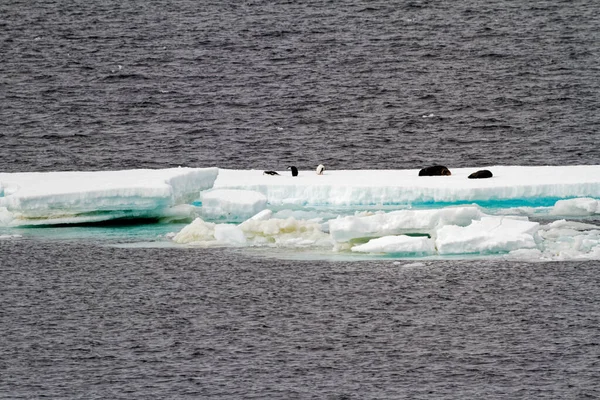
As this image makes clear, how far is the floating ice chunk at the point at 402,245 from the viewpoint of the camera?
14.2 m

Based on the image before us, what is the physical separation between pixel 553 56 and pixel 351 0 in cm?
1360

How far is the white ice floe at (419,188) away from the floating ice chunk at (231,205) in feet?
3.99

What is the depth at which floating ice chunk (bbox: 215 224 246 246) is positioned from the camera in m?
15.2

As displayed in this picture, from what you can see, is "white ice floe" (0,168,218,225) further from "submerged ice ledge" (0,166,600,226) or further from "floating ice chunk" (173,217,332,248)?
"floating ice chunk" (173,217,332,248)

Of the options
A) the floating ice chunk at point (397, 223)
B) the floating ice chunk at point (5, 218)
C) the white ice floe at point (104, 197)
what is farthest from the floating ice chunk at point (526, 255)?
the floating ice chunk at point (5, 218)

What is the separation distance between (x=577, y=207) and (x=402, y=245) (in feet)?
12.9

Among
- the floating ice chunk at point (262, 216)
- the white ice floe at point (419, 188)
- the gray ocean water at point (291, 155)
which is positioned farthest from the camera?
the white ice floe at point (419, 188)

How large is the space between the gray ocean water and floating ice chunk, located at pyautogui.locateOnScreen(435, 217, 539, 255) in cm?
25

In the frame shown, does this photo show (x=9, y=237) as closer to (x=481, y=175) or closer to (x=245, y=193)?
(x=245, y=193)

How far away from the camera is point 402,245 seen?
14227 mm

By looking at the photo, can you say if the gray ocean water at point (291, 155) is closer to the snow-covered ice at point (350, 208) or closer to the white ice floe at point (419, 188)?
the snow-covered ice at point (350, 208)

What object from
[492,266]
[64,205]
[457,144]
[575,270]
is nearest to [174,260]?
[64,205]

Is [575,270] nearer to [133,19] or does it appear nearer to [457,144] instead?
[457,144]

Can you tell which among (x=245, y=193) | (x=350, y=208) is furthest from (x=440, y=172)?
(x=245, y=193)
